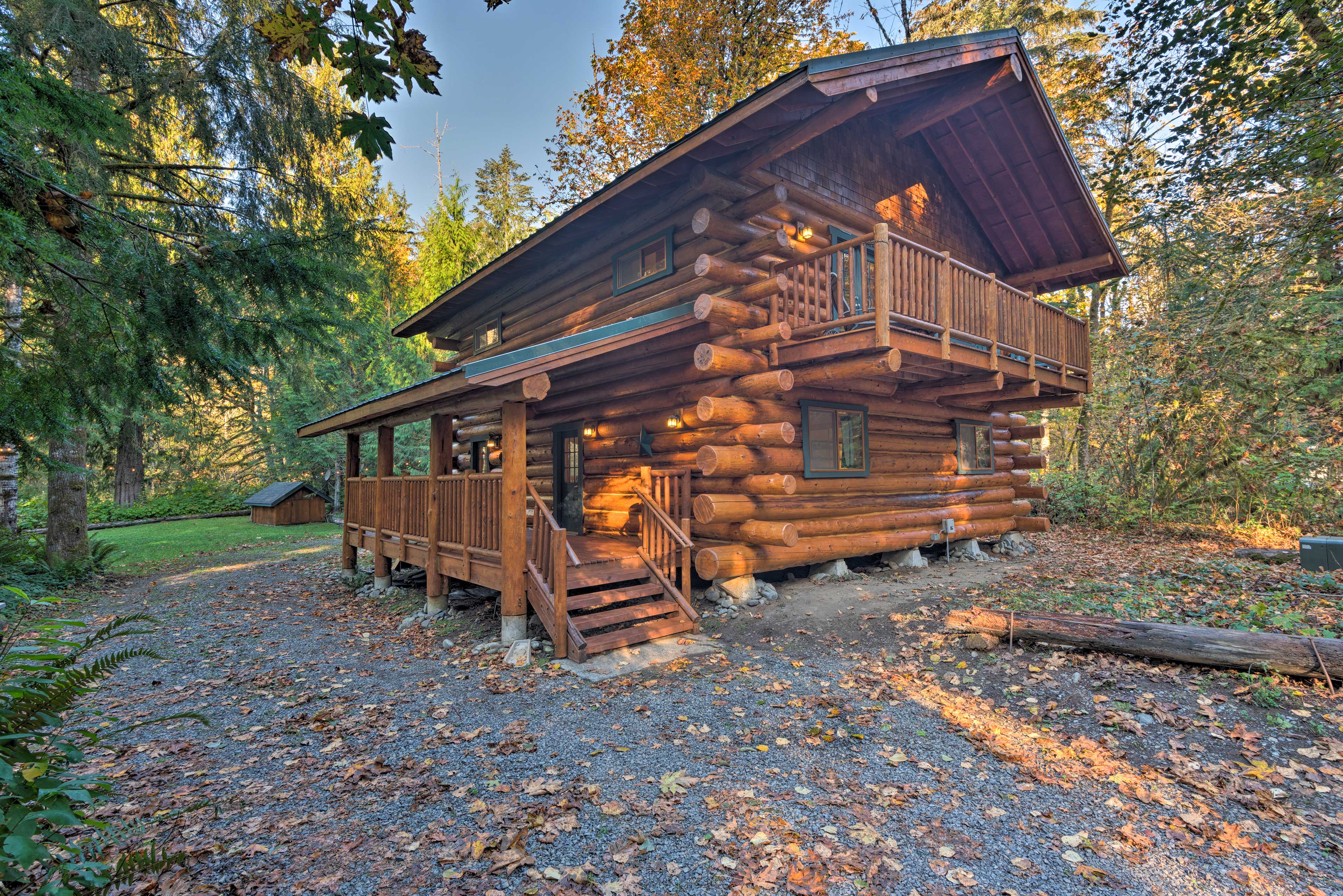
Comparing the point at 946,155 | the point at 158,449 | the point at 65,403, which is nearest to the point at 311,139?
the point at 65,403

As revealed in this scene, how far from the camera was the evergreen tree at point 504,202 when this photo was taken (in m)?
29.5

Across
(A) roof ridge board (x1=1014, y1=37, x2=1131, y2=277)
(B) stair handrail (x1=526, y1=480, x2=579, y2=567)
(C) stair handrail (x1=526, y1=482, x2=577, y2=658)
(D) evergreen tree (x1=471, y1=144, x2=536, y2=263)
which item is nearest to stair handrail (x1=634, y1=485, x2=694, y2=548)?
(B) stair handrail (x1=526, y1=480, x2=579, y2=567)

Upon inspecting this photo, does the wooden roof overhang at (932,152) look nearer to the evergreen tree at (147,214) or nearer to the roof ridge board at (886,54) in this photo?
the roof ridge board at (886,54)

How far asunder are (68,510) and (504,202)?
2349cm

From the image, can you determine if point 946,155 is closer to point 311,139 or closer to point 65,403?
point 311,139

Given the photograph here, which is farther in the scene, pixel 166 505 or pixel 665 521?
pixel 166 505

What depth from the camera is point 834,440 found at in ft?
31.9

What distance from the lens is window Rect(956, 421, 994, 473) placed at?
12.4 m

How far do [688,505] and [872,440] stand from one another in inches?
163

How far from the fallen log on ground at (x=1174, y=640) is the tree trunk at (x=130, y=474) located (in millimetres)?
27453

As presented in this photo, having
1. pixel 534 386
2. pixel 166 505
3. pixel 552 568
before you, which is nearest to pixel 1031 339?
pixel 534 386

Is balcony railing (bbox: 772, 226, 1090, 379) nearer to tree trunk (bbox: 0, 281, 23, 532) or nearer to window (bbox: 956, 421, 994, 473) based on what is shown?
window (bbox: 956, 421, 994, 473)

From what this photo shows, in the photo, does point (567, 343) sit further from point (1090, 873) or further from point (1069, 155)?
point (1069, 155)

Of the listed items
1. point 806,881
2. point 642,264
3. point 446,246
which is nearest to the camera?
point 806,881
